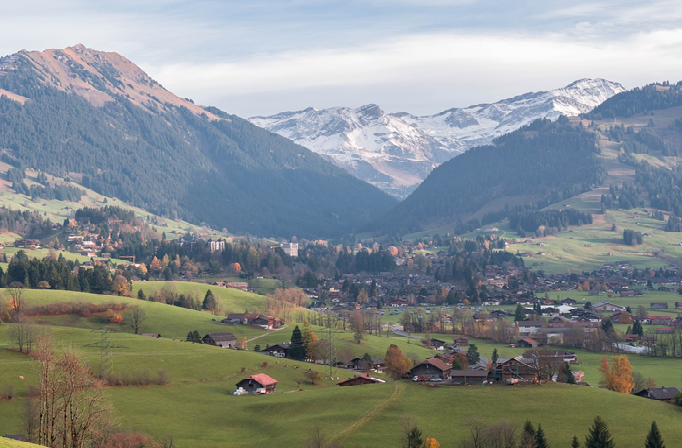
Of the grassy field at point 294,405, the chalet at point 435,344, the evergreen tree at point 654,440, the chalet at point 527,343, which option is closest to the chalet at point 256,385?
the grassy field at point 294,405

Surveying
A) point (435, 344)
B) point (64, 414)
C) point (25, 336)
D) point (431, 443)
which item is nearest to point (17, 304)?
point (25, 336)

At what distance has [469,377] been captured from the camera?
99.9 m

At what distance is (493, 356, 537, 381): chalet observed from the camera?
321 ft

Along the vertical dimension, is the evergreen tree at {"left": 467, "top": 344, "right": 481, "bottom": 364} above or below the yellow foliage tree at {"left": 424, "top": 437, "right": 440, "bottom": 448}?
below

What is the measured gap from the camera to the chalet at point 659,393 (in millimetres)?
93625

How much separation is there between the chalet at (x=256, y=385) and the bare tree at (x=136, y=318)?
39.5 meters

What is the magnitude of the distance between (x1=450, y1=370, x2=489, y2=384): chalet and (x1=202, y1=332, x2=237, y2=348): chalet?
4345 centimetres

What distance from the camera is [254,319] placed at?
156 metres

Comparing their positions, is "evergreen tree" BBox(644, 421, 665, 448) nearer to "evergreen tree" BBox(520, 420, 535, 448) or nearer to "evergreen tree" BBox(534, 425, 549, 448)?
"evergreen tree" BBox(534, 425, 549, 448)

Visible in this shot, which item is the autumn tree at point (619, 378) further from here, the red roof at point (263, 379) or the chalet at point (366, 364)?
the red roof at point (263, 379)

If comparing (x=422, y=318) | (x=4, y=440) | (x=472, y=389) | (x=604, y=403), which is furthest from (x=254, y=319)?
(x=4, y=440)

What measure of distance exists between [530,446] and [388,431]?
13289 millimetres

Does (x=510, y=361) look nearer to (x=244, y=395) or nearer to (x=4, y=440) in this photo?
(x=244, y=395)

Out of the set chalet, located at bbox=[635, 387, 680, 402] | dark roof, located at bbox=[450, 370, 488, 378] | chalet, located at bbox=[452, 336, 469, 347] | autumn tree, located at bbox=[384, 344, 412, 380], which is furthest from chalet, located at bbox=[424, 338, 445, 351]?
chalet, located at bbox=[635, 387, 680, 402]
